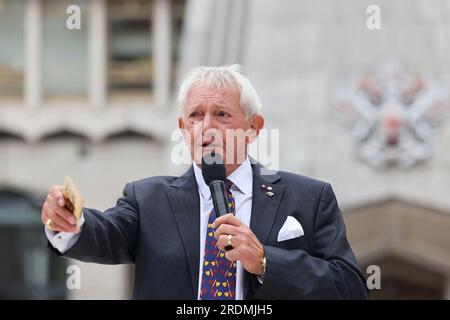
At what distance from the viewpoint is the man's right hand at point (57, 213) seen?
8.73ft

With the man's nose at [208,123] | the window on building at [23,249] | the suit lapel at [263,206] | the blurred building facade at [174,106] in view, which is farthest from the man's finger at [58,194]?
the window on building at [23,249]

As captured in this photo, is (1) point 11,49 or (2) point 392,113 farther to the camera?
(1) point 11,49

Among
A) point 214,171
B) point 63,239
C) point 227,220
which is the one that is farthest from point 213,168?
point 63,239

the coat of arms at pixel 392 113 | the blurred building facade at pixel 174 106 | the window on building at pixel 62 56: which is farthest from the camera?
the window on building at pixel 62 56

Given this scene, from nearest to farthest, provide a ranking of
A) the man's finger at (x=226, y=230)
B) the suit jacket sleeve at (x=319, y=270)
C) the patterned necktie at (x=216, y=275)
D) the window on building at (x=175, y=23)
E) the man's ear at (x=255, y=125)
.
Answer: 1. the man's finger at (x=226, y=230)
2. the suit jacket sleeve at (x=319, y=270)
3. the patterned necktie at (x=216, y=275)
4. the man's ear at (x=255, y=125)
5. the window on building at (x=175, y=23)

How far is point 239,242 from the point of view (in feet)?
8.76

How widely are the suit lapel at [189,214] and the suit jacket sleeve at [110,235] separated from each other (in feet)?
0.45

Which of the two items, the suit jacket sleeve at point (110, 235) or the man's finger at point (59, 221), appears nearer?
the man's finger at point (59, 221)

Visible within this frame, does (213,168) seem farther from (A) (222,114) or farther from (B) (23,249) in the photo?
(B) (23,249)

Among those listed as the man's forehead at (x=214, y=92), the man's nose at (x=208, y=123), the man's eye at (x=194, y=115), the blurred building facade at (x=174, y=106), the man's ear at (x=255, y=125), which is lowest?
the blurred building facade at (x=174, y=106)

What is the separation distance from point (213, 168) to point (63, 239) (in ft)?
1.67

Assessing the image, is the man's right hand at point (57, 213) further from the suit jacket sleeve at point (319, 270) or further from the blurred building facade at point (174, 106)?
the blurred building facade at point (174, 106)

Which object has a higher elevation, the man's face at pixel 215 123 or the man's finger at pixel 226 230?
the man's face at pixel 215 123
